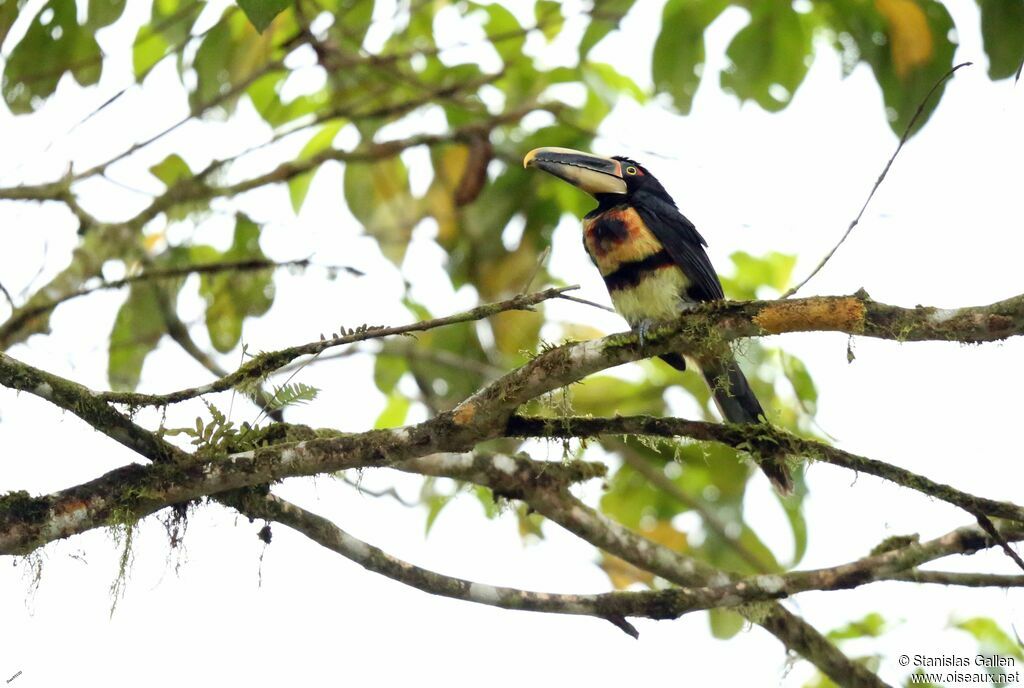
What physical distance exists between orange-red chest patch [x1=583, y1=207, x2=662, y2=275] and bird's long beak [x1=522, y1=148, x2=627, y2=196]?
10.4 inches

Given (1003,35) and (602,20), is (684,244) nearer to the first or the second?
(602,20)

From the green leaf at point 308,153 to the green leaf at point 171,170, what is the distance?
476mm

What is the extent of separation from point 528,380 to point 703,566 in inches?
50.3

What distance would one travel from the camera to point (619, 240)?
398 cm

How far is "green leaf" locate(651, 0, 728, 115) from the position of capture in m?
4.16

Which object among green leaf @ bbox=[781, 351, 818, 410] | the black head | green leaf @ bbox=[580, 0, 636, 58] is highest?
green leaf @ bbox=[580, 0, 636, 58]

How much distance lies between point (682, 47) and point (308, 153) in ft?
6.76

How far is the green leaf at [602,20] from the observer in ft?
14.2

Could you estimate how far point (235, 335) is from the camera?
4875 mm

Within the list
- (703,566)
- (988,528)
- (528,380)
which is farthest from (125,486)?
(988,528)

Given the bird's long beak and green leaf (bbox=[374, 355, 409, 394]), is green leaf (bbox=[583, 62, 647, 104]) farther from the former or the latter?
green leaf (bbox=[374, 355, 409, 394])

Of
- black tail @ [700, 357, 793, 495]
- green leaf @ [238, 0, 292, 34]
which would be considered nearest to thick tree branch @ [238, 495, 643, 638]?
black tail @ [700, 357, 793, 495]

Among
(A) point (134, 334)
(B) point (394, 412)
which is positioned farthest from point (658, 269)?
(A) point (134, 334)

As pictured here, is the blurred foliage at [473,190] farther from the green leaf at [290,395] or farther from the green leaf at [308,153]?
the green leaf at [290,395]
